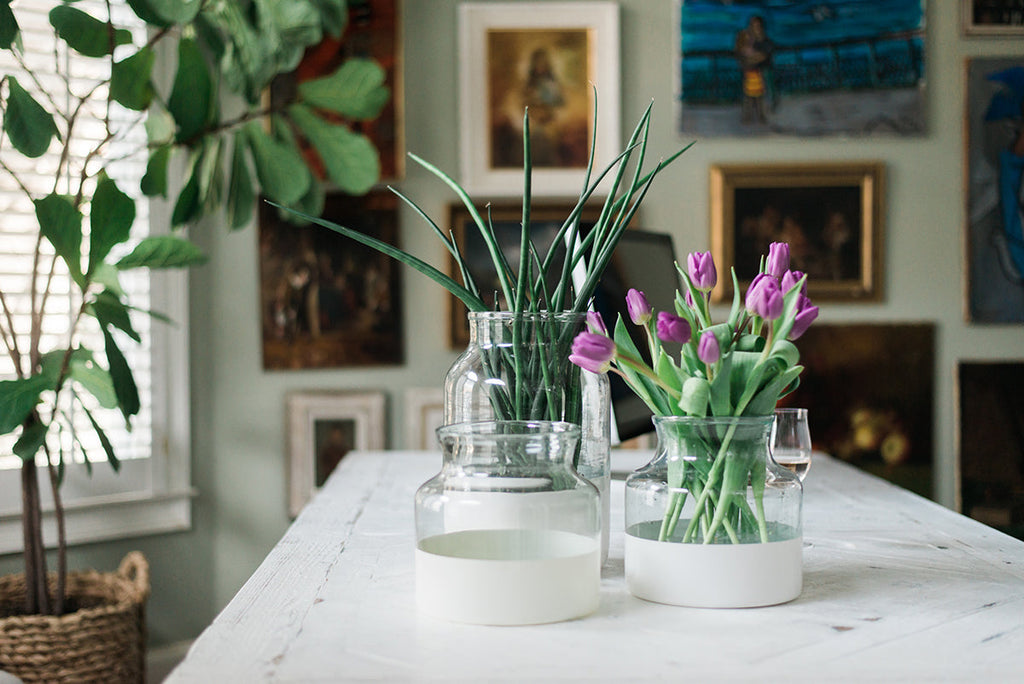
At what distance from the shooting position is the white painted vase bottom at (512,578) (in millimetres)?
697

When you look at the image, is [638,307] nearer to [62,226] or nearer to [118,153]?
[62,226]

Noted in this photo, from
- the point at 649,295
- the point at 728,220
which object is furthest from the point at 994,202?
the point at 649,295

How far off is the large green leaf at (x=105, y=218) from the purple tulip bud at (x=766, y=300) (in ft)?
4.37

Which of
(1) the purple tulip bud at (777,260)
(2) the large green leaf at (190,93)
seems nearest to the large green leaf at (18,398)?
(2) the large green leaf at (190,93)

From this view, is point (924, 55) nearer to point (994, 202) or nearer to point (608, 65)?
point (994, 202)

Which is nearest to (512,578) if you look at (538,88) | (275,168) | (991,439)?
(275,168)

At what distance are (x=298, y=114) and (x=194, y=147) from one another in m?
0.36

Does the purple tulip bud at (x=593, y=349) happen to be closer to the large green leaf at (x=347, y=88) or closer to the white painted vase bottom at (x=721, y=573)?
the white painted vase bottom at (x=721, y=573)

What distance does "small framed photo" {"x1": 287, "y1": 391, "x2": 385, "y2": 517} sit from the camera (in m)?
2.71

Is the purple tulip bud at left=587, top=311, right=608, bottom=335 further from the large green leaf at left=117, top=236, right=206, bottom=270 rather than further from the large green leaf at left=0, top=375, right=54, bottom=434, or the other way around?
the large green leaf at left=117, top=236, right=206, bottom=270

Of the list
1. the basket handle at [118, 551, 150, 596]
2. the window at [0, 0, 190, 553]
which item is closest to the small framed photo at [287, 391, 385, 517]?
the window at [0, 0, 190, 553]

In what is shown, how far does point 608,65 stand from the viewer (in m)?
2.72

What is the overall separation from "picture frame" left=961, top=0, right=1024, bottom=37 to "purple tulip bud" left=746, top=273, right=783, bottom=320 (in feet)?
8.21

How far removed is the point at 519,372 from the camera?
812 millimetres
